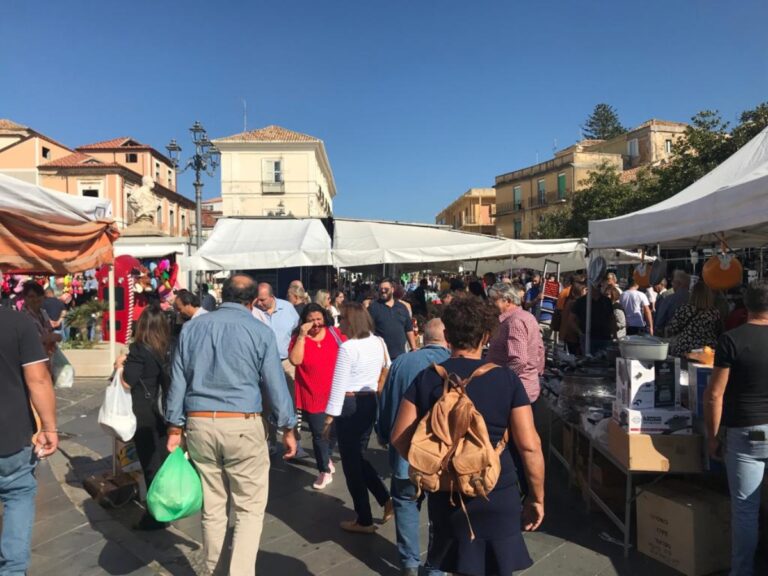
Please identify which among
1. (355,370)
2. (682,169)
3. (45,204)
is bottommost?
(355,370)

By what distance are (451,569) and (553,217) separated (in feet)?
121

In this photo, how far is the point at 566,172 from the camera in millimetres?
44531

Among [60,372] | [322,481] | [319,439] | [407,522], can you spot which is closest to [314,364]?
[319,439]

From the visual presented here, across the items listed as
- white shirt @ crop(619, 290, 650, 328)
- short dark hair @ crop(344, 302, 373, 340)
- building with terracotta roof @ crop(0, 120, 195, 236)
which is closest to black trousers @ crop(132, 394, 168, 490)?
short dark hair @ crop(344, 302, 373, 340)

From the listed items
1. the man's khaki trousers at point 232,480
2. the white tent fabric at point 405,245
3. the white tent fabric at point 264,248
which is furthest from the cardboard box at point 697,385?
the white tent fabric at point 264,248

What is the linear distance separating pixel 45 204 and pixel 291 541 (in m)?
3.18

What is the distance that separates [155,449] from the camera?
3.83 meters

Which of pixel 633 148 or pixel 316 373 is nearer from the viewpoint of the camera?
pixel 316 373

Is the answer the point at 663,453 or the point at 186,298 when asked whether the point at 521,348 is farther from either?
the point at 186,298

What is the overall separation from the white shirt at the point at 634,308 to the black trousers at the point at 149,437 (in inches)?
357

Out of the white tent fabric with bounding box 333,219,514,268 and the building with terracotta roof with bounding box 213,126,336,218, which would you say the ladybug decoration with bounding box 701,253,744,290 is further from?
the building with terracotta roof with bounding box 213,126,336,218

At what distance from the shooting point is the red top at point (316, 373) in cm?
424

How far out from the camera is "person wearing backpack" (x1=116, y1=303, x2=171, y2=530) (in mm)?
3674

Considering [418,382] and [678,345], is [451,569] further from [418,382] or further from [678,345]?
[678,345]
